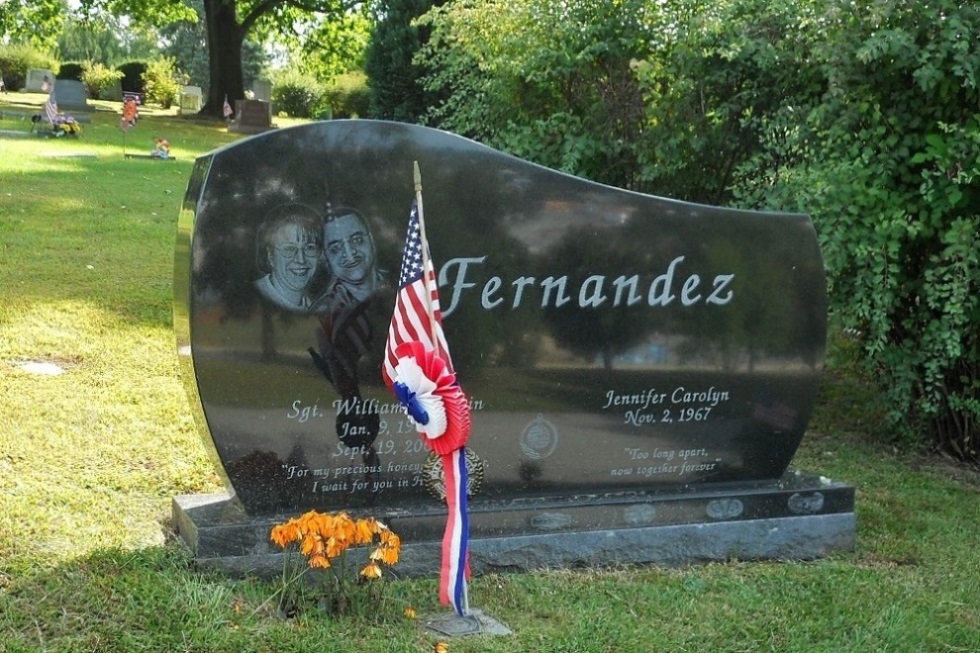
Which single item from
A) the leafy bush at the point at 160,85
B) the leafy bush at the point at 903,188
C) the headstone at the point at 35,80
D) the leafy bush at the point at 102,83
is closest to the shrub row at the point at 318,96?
the leafy bush at the point at 160,85

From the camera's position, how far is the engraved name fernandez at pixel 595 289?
15.8 ft

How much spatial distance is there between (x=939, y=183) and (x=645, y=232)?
2177mm

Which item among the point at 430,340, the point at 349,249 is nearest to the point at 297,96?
the point at 349,249

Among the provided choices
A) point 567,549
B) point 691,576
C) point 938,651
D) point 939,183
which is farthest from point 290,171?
point 939,183

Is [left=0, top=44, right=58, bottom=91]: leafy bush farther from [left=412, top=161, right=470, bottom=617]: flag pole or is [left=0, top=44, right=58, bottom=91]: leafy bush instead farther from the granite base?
[left=412, top=161, right=470, bottom=617]: flag pole

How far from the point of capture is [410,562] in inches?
185

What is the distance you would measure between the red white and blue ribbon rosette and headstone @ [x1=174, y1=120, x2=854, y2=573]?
1.78 feet

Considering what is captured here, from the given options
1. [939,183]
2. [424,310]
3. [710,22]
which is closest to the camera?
[424,310]

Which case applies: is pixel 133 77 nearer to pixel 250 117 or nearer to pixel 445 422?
pixel 250 117

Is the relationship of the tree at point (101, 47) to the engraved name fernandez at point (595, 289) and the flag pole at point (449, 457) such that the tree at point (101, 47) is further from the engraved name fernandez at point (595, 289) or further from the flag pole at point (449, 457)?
the flag pole at point (449, 457)

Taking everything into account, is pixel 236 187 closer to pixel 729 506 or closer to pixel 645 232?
pixel 645 232

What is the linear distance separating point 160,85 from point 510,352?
39047 mm

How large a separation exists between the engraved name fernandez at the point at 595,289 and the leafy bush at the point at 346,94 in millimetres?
31344

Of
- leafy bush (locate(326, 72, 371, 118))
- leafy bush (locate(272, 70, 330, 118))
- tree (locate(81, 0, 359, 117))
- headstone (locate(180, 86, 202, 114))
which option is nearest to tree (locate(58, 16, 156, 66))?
leafy bush (locate(272, 70, 330, 118))
